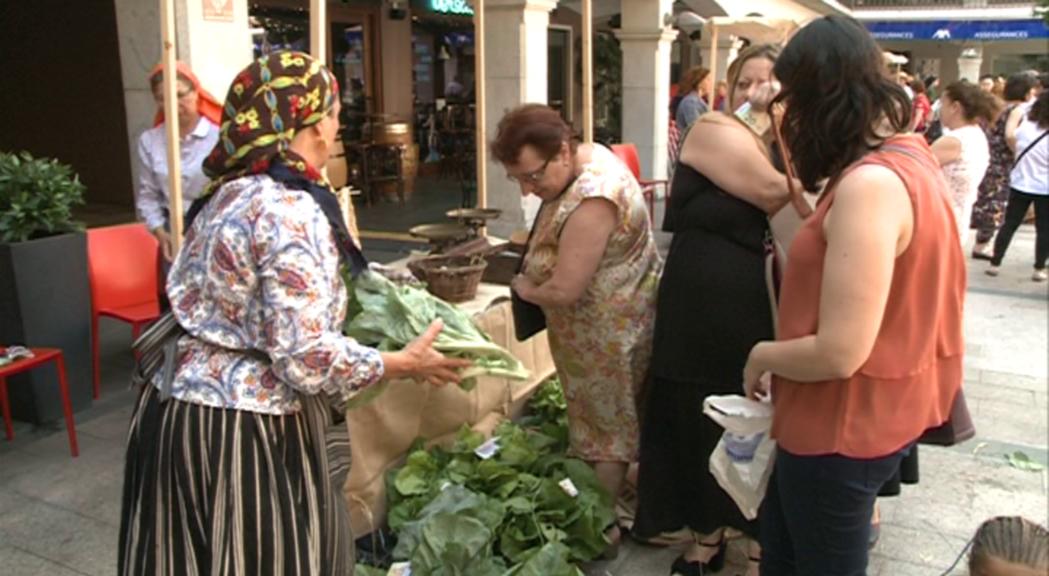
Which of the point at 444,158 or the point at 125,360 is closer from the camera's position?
the point at 125,360

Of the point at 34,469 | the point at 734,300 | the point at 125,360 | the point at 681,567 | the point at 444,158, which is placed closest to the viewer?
the point at 734,300

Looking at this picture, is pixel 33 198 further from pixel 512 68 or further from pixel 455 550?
pixel 512 68

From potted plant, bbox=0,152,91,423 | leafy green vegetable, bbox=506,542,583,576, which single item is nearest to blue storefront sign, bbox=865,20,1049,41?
potted plant, bbox=0,152,91,423

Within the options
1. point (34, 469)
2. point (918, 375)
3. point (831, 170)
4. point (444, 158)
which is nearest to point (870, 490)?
point (918, 375)

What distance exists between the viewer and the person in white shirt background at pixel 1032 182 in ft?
25.8

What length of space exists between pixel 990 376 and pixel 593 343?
360cm

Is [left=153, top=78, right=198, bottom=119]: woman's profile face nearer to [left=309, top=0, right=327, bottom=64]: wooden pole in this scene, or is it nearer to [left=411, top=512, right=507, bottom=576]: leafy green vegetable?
[left=309, top=0, right=327, bottom=64]: wooden pole

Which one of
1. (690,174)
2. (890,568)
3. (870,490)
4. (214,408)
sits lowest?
(890,568)

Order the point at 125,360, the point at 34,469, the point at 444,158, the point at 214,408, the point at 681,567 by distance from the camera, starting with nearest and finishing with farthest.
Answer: the point at 214,408 < the point at 681,567 < the point at 34,469 < the point at 125,360 < the point at 444,158

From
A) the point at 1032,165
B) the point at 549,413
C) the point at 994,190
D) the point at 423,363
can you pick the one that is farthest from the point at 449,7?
the point at 423,363

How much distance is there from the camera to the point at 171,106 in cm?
325

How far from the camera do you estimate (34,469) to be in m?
3.77

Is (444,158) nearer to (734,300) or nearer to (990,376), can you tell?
(990,376)

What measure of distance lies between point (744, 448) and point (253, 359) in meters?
1.18
